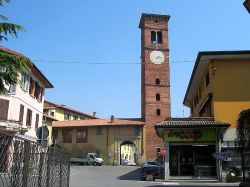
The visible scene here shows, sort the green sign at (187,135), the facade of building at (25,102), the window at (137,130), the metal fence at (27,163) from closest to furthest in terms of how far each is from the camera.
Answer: the metal fence at (27,163) < the green sign at (187,135) < the facade of building at (25,102) < the window at (137,130)

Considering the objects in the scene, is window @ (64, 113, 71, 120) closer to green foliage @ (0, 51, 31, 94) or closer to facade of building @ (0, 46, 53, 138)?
facade of building @ (0, 46, 53, 138)

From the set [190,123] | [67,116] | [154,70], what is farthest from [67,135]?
[190,123]

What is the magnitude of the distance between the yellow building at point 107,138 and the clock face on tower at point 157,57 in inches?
442

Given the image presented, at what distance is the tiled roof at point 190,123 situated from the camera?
28448 millimetres

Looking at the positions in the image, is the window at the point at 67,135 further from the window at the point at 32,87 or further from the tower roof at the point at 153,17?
the window at the point at 32,87

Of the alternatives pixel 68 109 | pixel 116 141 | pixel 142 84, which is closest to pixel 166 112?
pixel 142 84

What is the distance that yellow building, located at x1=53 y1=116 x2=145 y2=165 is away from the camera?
5800 centimetres

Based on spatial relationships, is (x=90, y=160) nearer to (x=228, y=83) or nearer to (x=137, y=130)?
(x=137, y=130)

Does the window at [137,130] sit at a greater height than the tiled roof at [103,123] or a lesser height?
lesser

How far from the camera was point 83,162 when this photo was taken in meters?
55.9

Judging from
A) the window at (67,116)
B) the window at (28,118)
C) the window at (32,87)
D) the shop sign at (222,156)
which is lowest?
the shop sign at (222,156)

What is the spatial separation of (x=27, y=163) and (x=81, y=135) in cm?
5465

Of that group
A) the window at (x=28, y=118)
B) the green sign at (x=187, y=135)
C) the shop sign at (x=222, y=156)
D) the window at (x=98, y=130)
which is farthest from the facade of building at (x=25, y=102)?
the window at (x=98, y=130)

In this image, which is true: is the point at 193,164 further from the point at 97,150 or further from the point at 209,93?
the point at 97,150
